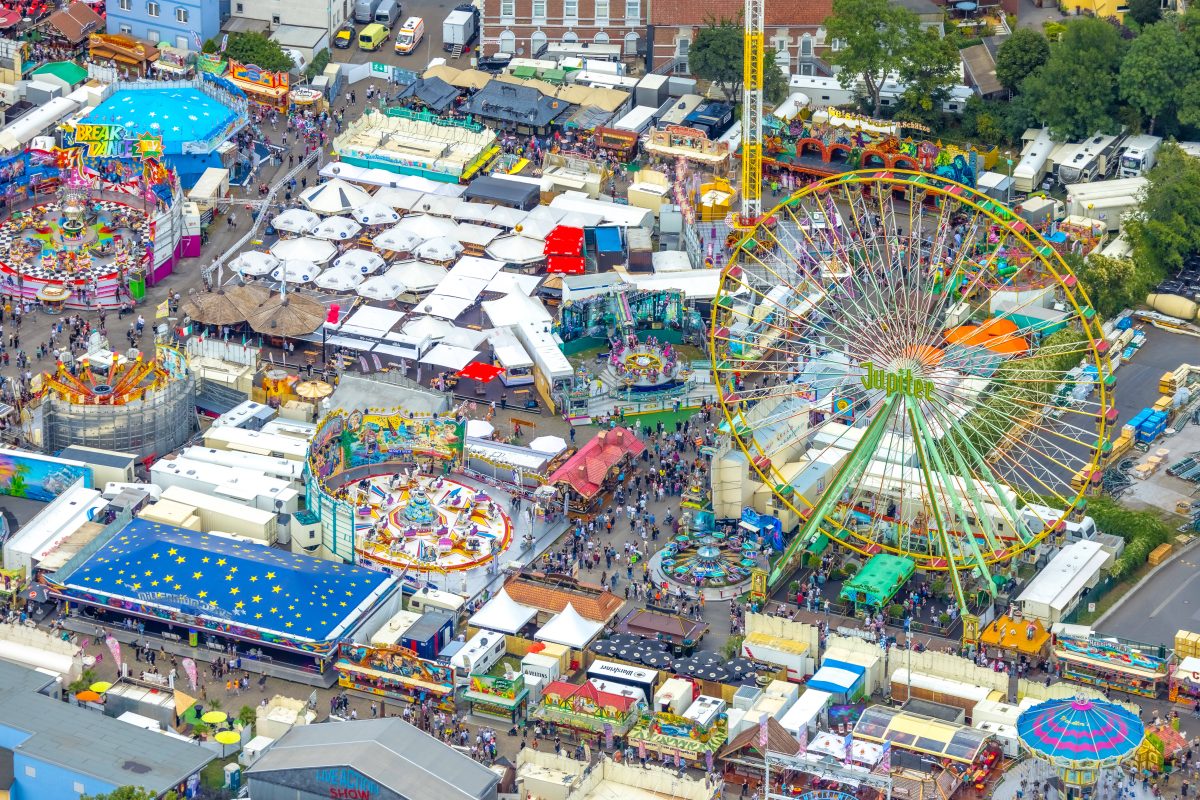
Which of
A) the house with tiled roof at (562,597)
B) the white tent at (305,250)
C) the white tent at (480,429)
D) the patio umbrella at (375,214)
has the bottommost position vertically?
the house with tiled roof at (562,597)

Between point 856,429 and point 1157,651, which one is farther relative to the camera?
point 856,429

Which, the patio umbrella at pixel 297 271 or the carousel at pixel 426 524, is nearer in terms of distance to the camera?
the carousel at pixel 426 524

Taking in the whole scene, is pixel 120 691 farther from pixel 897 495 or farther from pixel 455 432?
pixel 897 495

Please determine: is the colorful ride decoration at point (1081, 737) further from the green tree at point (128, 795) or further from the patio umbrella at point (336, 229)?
the patio umbrella at point (336, 229)

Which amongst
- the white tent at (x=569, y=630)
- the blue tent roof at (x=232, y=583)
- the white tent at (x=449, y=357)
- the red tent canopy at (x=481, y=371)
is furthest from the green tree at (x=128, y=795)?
the white tent at (x=449, y=357)

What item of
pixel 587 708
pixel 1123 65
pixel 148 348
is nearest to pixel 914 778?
pixel 587 708

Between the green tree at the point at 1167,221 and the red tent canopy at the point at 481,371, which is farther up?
the green tree at the point at 1167,221
